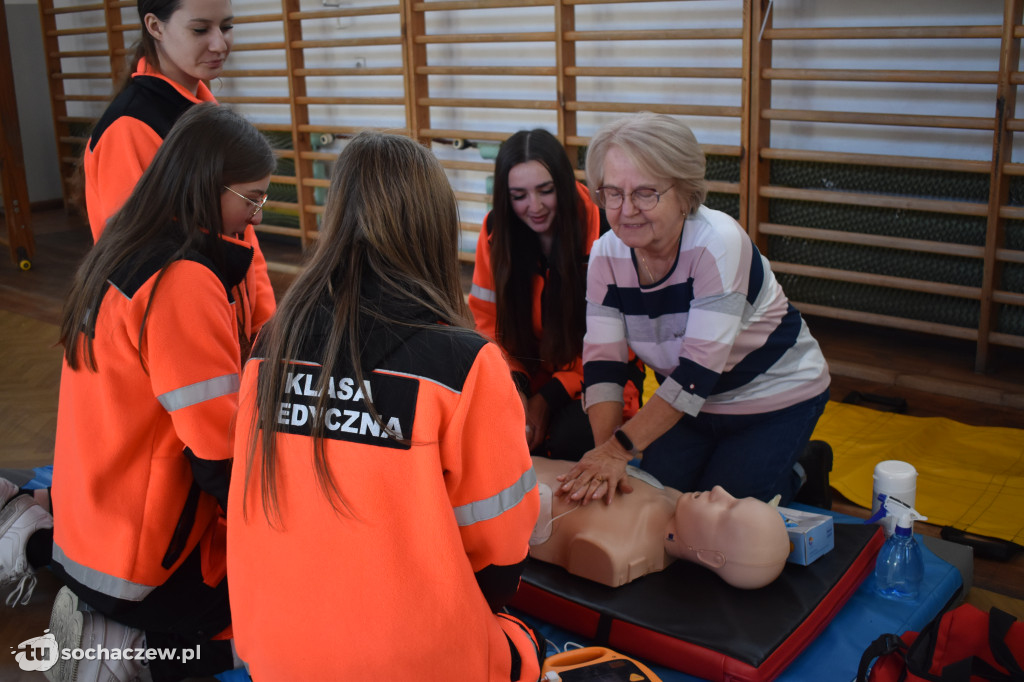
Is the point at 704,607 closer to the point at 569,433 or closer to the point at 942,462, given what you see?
the point at 569,433

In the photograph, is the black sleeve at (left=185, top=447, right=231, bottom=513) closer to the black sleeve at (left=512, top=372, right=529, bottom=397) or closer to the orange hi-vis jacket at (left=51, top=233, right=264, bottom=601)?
the orange hi-vis jacket at (left=51, top=233, right=264, bottom=601)

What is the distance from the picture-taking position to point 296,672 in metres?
1.20

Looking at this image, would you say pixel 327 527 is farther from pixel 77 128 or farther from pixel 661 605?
pixel 77 128

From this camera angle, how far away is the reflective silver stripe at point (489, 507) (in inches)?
48.1

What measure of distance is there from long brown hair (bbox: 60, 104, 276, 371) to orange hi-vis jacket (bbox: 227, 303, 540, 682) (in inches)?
21.6

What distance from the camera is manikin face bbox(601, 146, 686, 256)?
194 cm

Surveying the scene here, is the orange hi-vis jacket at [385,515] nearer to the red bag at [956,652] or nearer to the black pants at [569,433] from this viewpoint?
the red bag at [956,652]

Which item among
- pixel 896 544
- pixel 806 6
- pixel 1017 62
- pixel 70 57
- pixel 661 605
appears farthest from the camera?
pixel 70 57

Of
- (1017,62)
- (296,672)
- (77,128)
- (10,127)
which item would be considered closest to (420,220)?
(296,672)

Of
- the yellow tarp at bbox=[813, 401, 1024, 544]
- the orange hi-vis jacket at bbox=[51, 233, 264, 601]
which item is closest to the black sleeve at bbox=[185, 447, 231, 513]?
the orange hi-vis jacket at bbox=[51, 233, 264, 601]

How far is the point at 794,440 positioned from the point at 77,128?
284 inches

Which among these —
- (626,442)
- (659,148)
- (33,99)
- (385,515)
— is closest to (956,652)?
(626,442)

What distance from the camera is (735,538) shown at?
Answer: 1724mm

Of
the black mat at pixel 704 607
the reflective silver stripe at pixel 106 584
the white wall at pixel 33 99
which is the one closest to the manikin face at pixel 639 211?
the black mat at pixel 704 607
